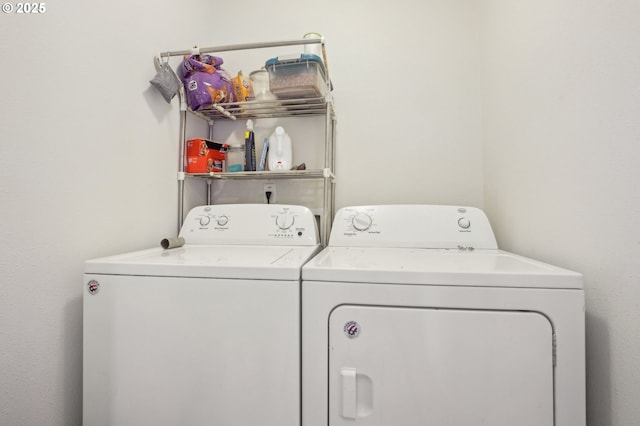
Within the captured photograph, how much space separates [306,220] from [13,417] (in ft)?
3.48

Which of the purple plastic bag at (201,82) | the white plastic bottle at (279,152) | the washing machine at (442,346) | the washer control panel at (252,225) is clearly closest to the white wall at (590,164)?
the washing machine at (442,346)

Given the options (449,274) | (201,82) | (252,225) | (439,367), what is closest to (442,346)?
(439,367)

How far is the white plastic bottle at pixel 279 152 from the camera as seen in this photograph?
150 cm

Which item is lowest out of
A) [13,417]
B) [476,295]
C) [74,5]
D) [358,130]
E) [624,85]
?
[13,417]

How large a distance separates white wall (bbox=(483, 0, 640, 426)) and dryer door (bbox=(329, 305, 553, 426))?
0.19 m

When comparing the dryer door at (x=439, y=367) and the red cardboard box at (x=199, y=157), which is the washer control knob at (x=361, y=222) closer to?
the dryer door at (x=439, y=367)

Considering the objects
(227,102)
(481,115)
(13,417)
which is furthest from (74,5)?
(481,115)

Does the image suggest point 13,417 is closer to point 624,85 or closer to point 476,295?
point 476,295

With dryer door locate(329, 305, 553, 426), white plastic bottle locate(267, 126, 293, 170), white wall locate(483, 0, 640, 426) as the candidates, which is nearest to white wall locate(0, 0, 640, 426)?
white wall locate(483, 0, 640, 426)

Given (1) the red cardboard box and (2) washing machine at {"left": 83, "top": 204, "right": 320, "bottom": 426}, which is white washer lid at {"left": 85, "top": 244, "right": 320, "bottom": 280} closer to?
(2) washing machine at {"left": 83, "top": 204, "right": 320, "bottom": 426}

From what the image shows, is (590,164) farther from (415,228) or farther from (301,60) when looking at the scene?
(301,60)

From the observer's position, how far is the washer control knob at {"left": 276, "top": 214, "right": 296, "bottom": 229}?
1.30 m

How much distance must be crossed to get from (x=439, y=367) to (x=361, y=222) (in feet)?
2.28

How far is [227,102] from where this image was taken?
4.86 ft
